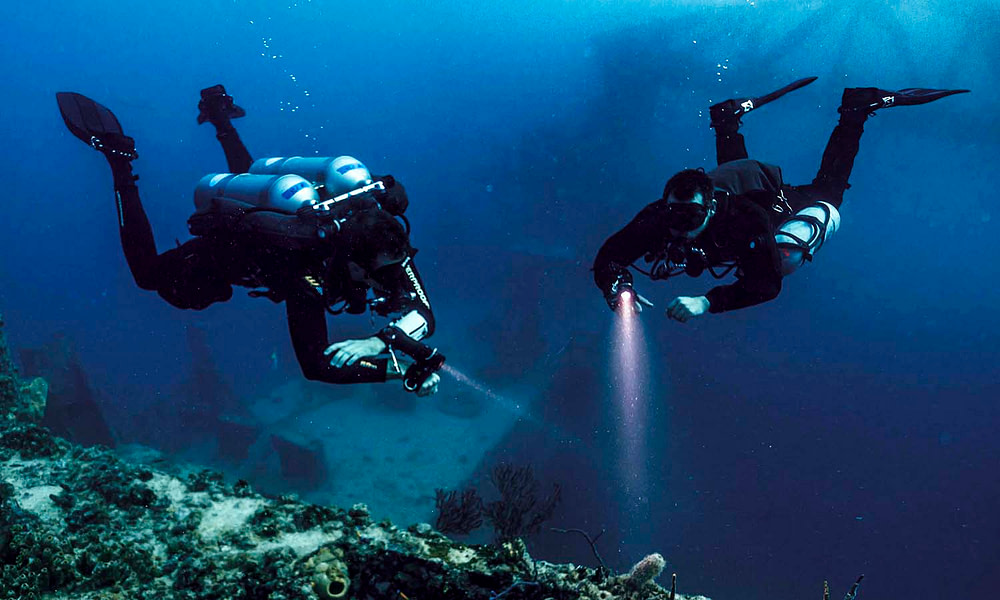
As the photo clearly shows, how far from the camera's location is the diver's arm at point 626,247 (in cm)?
533

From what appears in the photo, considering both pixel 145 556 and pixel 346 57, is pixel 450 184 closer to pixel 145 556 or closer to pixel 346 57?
pixel 346 57

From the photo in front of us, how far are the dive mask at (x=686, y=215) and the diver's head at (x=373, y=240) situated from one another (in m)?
2.52

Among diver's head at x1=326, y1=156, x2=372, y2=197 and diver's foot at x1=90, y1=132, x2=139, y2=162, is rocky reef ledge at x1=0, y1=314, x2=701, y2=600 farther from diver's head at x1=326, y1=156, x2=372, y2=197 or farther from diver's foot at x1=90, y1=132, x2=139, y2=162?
diver's foot at x1=90, y1=132, x2=139, y2=162

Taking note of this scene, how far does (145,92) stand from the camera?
106250mm

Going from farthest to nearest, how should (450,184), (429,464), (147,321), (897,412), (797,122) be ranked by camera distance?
(450,184) → (147,321) → (797,122) → (897,412) → (429,464)

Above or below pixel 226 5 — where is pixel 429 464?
below

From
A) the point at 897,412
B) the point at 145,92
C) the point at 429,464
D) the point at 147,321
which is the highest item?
the point at 145,92

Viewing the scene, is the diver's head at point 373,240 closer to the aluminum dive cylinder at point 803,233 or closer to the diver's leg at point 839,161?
the aluminum dive cylinder at point 803,233

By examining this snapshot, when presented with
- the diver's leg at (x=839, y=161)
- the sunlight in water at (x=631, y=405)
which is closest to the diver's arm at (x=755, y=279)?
the diver's leg at (x=839, y=161)

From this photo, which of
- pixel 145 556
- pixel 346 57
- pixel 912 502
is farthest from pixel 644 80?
pixel 346 57

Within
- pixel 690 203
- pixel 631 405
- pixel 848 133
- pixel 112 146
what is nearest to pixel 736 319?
pixel 631 405

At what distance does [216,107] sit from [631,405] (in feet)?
49.8

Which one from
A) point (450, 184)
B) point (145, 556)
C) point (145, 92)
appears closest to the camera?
point (145, 556)

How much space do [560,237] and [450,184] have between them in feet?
135
